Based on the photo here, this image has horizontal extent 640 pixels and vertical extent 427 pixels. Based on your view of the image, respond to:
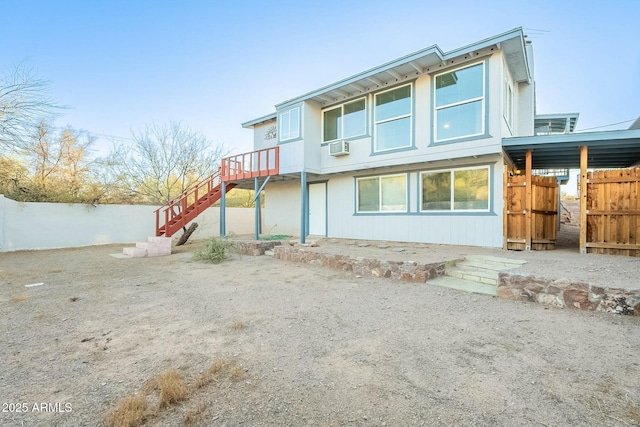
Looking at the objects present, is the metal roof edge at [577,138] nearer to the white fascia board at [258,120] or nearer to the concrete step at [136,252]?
the white fascia board at [258,120]

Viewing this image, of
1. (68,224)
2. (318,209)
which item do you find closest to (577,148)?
(318,209)

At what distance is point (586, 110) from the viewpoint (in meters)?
16.9

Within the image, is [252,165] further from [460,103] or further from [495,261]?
[495,261]

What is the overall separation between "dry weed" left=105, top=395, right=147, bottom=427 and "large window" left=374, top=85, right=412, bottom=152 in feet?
27.1

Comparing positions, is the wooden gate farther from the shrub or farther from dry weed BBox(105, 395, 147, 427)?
dry weed BBox(105, 395, 147, 427)

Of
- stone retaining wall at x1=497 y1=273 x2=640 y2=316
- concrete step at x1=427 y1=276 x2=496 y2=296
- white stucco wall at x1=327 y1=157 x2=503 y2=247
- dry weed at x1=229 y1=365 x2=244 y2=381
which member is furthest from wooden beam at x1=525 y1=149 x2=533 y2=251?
dry weed at x1=229 y1=365 x2=244 y2=381

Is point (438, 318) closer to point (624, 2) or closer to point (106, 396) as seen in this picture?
point (106, 396)

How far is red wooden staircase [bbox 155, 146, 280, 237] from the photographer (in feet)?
34.7

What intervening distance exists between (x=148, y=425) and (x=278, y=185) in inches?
468

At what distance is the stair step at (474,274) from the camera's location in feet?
16.2

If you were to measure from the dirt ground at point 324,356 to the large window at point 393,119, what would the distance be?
5.15 m

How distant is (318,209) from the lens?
1143 centimetres

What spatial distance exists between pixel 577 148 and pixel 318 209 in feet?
25.8

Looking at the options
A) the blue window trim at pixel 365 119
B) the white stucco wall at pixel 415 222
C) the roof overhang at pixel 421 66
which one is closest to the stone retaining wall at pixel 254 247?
the white stucco wall at pixel 415 222
